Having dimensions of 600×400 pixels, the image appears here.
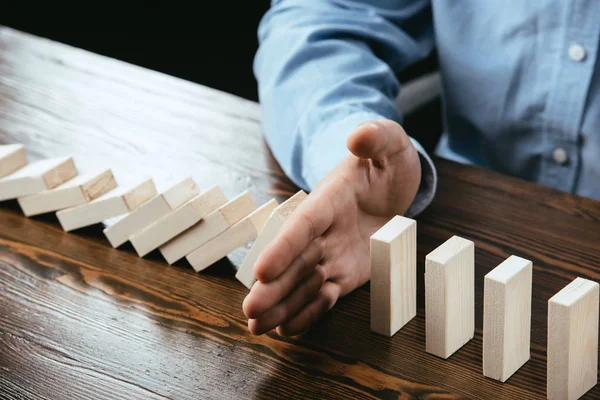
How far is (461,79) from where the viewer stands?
4.11ft

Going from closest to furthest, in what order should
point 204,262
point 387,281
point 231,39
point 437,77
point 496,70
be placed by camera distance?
1. point 387,281
2. point 204,262
3. point 496,70
4. point 437,77
5. point 231,39

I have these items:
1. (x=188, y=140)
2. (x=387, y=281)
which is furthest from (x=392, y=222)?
(x=188, y=140)

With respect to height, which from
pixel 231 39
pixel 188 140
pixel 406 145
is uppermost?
pixel 406 145

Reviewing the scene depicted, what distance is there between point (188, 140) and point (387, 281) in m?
0.49

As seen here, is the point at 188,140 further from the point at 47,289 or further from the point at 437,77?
the point at 437,77

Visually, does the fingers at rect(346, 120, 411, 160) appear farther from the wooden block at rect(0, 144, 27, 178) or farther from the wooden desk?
the wooden block at rect(0, 144, 27, 178)

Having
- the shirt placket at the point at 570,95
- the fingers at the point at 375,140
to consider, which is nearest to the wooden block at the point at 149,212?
the fingers at the point at 375,140

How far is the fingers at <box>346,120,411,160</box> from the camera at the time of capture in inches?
27.3

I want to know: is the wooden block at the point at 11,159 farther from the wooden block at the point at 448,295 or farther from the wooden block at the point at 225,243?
the wooden block at the point at 448,295

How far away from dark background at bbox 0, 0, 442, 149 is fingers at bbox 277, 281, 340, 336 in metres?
2.28

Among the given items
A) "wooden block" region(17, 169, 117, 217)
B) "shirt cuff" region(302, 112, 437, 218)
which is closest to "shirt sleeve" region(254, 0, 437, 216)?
"shirt cuff" region(302, 112, 437, 218)

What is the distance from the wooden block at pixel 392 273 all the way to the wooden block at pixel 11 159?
20.6 inches

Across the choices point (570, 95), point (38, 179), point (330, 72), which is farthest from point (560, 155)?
point (38, 179)

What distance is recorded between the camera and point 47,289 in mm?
769
